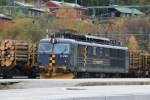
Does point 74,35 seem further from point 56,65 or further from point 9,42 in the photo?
point 9,42

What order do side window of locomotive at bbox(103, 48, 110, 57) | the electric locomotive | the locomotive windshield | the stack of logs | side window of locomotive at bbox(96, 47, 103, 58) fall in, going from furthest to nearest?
the stack of logs
side window of locomotive at bbox(103, 48, 110, 57)
side window of locomotive at bbox(96, 47, 103, 58)
the locomotive windshield
the electric locomotive

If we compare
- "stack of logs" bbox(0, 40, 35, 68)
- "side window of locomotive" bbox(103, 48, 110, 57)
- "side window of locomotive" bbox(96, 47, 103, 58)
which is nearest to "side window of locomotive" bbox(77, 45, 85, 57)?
"side window of locomotive" bbox(96, 47, 103, 58)

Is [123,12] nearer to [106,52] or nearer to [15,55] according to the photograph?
[106,52]

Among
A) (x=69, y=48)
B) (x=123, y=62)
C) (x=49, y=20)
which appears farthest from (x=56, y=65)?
(x=49, y=20)

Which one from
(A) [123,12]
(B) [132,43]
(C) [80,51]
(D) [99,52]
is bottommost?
(B) [132,43]

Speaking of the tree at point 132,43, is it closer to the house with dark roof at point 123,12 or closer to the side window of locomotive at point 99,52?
the house with dark roof at point 123,12

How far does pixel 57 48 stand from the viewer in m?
31.4

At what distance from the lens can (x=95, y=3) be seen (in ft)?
164

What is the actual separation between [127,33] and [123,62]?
13494mm

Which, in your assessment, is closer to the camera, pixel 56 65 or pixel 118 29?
pixel 56 65

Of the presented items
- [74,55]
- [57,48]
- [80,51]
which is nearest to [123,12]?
[80,51]

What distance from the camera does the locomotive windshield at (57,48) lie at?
1220 inches

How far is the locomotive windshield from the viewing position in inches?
1220

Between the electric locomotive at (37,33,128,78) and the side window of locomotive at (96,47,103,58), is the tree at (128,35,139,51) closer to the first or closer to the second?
the electric locomotive at (37,33,128,78)
